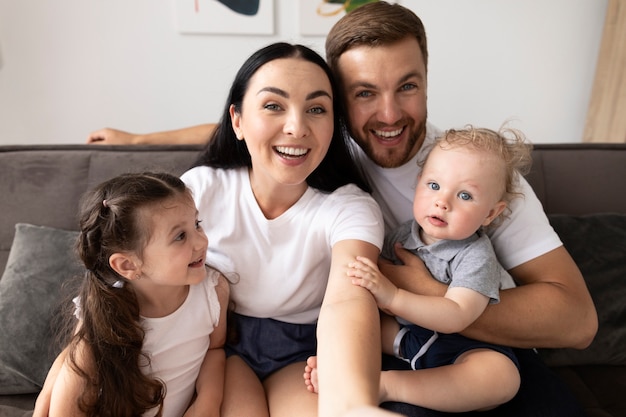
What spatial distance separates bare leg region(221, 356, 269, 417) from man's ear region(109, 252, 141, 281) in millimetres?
428

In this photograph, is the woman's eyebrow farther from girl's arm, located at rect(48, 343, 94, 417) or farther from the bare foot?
girl's arm, located at rect(48, 343, 94, 417)

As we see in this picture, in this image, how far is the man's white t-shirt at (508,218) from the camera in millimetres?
1467

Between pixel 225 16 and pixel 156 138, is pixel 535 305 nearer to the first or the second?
pixel 156 138

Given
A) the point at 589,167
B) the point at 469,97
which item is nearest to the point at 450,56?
the point at 469,97

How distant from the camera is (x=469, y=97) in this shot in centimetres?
299

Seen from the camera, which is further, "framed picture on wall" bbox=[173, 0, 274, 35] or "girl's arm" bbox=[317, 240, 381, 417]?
"framed picture on wall" bbox=[173, 0, 274, 35]

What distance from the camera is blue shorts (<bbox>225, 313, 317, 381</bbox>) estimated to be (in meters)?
1.48

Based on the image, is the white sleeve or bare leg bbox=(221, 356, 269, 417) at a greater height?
the white sleeve

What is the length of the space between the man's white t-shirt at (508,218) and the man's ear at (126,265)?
0.82 metres

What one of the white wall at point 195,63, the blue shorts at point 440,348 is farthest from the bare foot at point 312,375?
the white wall at point 195,63

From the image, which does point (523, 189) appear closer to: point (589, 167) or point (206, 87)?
point (589, 167)

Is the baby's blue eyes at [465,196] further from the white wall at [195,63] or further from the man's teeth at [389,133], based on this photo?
the white wall at [195,63]

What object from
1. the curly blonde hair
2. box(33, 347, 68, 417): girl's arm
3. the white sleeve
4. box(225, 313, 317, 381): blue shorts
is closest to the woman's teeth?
the curly blonde hair

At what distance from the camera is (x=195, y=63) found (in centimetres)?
274
